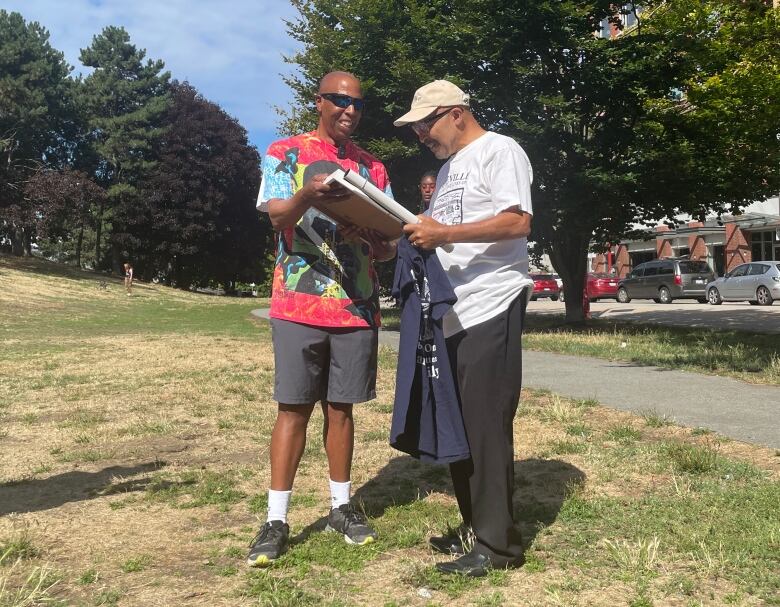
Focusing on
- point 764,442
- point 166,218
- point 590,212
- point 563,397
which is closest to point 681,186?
point 590,212

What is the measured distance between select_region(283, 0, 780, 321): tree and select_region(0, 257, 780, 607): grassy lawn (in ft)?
29.6

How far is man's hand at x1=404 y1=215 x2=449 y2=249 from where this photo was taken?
287 cm

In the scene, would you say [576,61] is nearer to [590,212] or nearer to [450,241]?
[590,212]

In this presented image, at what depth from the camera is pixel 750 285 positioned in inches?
1032

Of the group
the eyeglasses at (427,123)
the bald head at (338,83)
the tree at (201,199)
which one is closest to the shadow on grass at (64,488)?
the bald head at (338,83)

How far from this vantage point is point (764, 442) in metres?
4.97

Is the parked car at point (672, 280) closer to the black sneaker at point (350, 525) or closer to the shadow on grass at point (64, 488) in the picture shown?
the shadow on grass at point (64, 488)

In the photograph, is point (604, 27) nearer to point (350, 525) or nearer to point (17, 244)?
point (350, 525)

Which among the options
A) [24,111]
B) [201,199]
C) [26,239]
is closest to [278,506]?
[201,199]

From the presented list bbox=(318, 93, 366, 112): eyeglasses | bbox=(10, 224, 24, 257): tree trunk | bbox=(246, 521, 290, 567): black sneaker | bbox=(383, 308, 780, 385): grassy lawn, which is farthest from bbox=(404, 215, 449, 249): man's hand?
bbox=(10, 224, 24, 257): tree trunk

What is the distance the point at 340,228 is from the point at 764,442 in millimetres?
3433

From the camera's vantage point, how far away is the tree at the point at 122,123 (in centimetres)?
4991

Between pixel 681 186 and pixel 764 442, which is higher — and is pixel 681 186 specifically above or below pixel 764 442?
above

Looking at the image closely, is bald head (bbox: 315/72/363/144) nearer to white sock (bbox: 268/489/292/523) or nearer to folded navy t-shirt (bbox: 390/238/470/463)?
folded navy t-shirt (bbox: 390/238/470/463)
